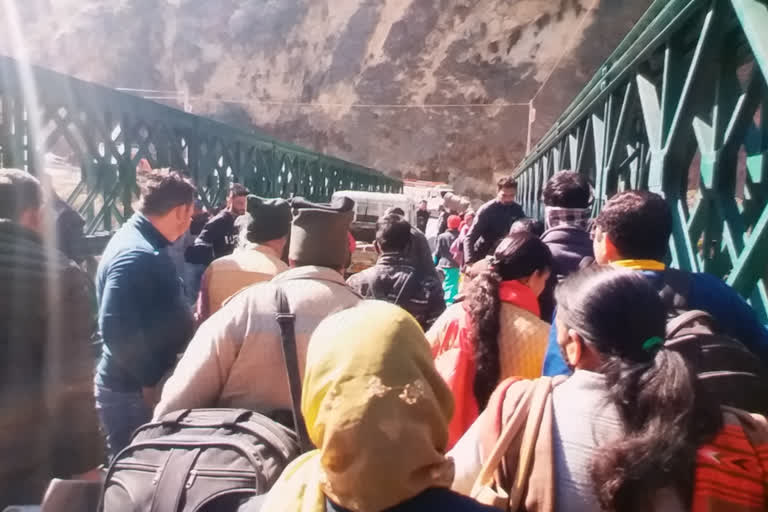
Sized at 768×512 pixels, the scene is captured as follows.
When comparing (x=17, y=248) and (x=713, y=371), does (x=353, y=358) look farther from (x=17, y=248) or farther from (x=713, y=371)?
(x=17, y=248)

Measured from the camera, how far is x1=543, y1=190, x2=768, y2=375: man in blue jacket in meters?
1.98

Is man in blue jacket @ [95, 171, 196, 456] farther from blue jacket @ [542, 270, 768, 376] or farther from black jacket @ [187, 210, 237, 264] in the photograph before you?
black jacket @ [187, 210, 237, 264]

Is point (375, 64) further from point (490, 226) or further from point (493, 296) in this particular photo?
point (493, 296)

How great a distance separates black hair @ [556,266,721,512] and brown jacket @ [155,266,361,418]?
0.99 meters

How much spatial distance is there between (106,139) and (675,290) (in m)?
5.51

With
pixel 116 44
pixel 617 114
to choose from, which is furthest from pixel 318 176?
pixel 116 44

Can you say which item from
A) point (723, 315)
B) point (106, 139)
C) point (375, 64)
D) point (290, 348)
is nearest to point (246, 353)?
point (290, 348)

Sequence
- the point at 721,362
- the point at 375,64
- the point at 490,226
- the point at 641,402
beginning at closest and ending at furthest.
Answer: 1. the point at 641,402
2. the point at 721,362
3. the point at 490,226
4. the point at 375,64

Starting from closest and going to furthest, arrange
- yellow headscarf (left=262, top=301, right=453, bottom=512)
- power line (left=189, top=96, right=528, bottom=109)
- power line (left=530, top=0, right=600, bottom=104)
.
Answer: yellow headscarf (left=262, top=301, right=453, bottom=512) → power line (left=530, top=0, right=600, bottom=104) → power line (left=189, top=96, right=528, bottom=109)

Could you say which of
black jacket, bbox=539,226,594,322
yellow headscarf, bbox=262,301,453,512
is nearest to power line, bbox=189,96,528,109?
black jacket, bbox=539,226,594,322

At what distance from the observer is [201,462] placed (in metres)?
1.68

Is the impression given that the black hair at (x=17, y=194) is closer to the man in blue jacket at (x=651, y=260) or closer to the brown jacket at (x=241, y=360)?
the brown jacket at (x=241, y=360)

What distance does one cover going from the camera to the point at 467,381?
217cm

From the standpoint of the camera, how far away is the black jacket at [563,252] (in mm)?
2905
